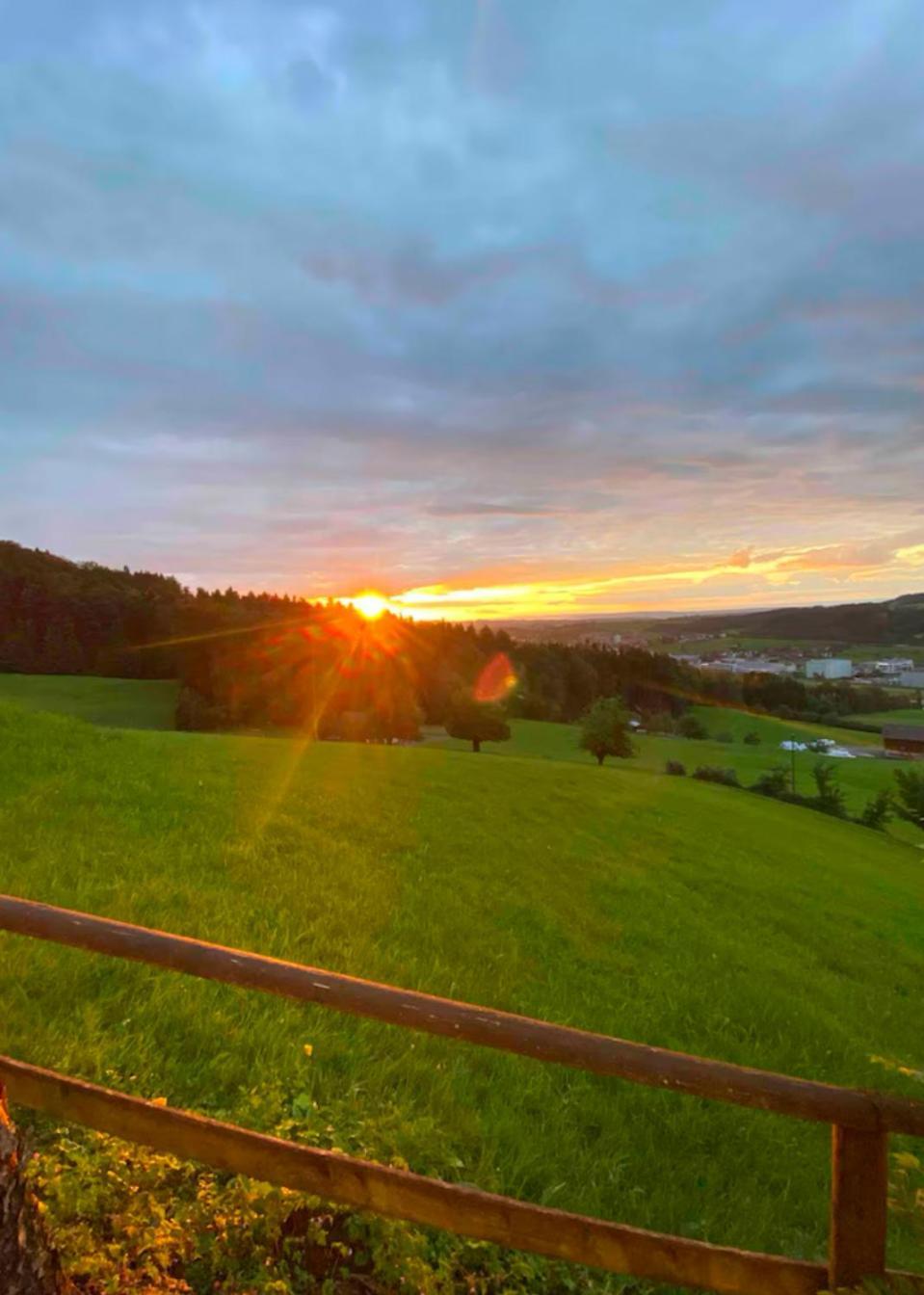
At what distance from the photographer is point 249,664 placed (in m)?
63.5

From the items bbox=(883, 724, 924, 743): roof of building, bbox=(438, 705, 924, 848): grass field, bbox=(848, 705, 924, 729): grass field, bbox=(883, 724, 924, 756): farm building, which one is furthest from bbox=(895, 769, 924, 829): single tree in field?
bbox=(848, 705, 924, 729): grass field

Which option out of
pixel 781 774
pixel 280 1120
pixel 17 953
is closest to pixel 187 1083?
pixel 280 1120

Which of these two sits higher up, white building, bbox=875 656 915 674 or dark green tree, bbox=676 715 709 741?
white building, bbox=875 656 915 674

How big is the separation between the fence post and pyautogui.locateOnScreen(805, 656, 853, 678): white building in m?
156

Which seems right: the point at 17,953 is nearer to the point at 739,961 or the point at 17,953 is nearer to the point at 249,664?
the point at 739,961

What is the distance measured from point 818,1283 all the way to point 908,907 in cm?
2199

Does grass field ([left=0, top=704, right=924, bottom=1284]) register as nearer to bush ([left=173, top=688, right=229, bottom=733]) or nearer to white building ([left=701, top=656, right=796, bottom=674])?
bush ([left=173, top=688, right=229, bottom=733])

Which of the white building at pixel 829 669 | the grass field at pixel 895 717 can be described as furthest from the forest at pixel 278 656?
the white building at pixel 829 669

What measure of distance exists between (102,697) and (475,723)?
33977 millimetres

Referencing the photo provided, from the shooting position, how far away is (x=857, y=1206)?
232cm

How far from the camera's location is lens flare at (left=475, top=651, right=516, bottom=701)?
72325 mm

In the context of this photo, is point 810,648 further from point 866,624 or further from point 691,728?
point 691,728

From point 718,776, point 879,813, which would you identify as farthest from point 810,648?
point 879,813

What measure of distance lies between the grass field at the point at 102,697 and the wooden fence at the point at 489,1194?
58517 mm
